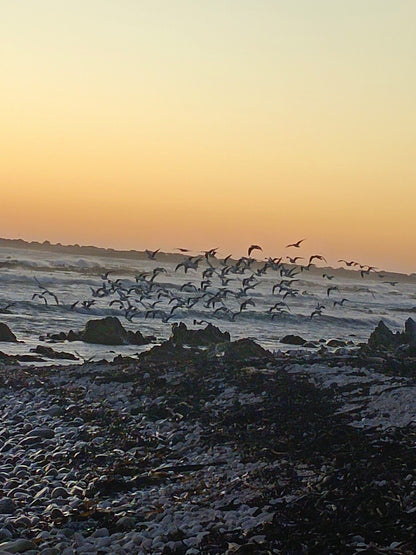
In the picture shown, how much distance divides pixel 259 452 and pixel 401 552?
4.25 m

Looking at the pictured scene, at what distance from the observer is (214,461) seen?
39.4ft

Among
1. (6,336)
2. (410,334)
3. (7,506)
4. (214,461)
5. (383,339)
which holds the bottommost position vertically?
(6,336)

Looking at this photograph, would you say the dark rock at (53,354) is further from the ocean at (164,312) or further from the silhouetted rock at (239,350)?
the silhouetted rock at (239,350)

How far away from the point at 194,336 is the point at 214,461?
55.6 ft

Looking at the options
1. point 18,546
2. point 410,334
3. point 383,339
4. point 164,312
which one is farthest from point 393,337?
point 18,546

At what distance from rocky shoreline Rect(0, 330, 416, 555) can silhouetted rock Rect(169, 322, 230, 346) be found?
31.5 ft

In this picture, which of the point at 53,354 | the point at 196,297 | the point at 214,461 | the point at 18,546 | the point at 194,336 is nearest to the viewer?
the point at 18,546

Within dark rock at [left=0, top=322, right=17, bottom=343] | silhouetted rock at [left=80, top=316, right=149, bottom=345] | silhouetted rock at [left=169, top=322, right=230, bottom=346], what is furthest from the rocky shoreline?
silhouetted rock at [left=80, top=316, right=149, bottom=345]

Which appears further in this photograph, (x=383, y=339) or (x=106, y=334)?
(x=106, y=334)

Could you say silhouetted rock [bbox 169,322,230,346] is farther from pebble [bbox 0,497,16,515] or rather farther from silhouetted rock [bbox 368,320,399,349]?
pebble [bbox 0,497,16,515]

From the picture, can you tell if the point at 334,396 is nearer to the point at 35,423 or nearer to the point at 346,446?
the point at 346,446

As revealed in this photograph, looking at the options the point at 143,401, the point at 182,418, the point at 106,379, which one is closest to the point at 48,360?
the point at 106,379

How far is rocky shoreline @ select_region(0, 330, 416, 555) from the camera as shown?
29.5ft

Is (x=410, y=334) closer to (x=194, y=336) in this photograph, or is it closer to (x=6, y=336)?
(x=194, y=336)
